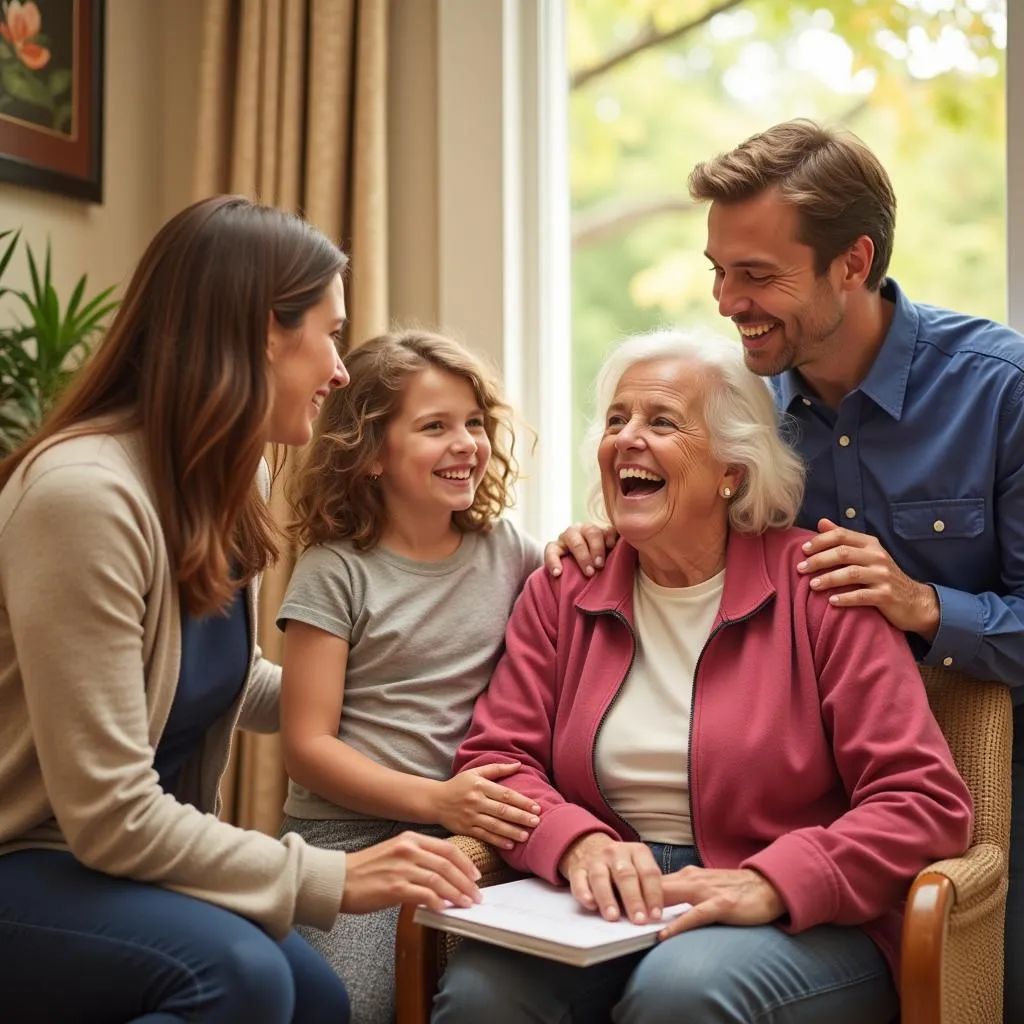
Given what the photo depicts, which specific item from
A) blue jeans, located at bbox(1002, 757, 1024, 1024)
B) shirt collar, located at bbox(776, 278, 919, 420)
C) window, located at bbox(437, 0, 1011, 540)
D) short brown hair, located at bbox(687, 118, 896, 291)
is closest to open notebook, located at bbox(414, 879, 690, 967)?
blue jeans, located at bbox(1002, 757, 1024, 1024)

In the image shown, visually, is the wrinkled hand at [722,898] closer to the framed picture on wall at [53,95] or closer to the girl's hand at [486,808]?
the girl's hand at [486,808]

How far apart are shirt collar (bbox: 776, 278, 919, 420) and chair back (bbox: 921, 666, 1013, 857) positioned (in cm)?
43

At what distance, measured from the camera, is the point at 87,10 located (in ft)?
10.1

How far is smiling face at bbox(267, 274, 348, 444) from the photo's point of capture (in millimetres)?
1730

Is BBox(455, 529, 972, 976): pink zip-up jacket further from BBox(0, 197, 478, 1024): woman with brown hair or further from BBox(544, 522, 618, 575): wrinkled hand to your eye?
BBox(0, 197, 478, 1024): woman with brown hair

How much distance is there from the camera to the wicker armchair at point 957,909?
1634 millimetres

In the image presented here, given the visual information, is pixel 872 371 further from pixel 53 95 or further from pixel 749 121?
pixel 53 95

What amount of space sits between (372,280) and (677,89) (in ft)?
2.77

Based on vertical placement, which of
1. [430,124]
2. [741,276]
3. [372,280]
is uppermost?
[430,124]

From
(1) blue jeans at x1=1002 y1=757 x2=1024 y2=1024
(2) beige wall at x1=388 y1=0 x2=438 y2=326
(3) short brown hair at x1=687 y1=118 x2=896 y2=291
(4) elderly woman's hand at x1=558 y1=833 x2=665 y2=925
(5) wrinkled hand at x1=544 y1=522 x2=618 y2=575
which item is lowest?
(1) blue jeans at x1=1002 y1=757 x2=1024 y2=1024

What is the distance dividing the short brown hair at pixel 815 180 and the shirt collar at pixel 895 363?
0.13 meters

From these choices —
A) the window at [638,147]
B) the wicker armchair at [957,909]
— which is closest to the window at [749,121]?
the window at [638,147]

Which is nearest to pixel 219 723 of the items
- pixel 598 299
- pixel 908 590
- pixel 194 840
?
pixel 194 840

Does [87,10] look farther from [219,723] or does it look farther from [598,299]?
[219,723]
